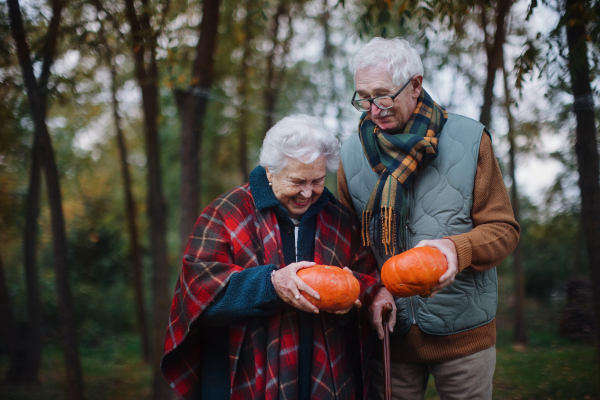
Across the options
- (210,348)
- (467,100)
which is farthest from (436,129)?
(467,100)

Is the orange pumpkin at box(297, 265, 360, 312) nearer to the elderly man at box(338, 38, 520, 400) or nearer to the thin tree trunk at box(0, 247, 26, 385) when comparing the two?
the elderly man at box(338, 38, 520, 400)

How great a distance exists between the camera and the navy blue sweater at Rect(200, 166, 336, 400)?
6.52 ft

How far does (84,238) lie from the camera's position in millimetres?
12930

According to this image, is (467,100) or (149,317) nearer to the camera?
(467,100)

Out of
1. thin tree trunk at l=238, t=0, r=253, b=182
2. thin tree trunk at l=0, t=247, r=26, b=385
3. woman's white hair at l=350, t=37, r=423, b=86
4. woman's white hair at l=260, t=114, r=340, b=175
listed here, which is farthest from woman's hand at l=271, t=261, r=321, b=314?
thin tree trunk at l=238, t=0, r=253, b=182

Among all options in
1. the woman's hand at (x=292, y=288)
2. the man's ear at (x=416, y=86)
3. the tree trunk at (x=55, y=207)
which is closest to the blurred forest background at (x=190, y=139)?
the tree trunk at (x=55, y=207)

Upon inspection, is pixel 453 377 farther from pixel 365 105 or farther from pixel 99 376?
pixel 99 376

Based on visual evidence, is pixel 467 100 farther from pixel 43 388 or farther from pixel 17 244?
pixel 17 244

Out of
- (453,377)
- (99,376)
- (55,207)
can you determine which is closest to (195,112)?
(55,207)

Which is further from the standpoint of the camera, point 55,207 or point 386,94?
point 55,207

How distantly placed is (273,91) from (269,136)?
8.07 metres

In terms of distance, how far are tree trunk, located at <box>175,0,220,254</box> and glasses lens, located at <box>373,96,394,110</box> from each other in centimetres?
312

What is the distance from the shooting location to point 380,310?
2.19 metres

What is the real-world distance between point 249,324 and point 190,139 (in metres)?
3.28
